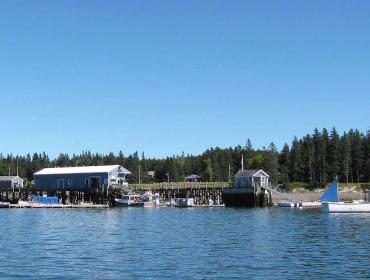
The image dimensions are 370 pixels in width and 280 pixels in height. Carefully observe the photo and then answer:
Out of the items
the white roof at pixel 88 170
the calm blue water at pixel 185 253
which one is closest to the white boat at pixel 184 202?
the white roof at pixel 88 170

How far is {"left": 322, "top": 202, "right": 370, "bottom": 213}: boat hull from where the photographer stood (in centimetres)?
9775

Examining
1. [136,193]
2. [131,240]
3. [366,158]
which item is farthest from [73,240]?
[366,158]

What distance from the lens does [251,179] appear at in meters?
130

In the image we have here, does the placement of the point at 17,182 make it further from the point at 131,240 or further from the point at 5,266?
the point at 5,266

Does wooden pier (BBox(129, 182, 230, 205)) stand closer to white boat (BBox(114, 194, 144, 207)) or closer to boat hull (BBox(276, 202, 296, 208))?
white boat (BBox(114, 194, 144, 207))

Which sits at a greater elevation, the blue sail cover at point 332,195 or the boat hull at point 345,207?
the blue sail cover at point 332,195

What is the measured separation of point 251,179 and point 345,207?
34.5m

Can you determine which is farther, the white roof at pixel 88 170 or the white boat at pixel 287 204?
the white roof at pixel 88 170

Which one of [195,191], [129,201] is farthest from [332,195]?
[195,191]

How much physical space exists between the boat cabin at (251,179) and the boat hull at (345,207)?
31.1 metres

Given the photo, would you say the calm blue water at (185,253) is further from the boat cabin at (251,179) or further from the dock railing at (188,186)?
the dock railing at (188,186)

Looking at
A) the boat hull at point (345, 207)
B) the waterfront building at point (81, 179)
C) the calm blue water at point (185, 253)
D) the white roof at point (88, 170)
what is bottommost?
the calm blue water at point (185, 253)

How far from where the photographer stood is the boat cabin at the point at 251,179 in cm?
13000

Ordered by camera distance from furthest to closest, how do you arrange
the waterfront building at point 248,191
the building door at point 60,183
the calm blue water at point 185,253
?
the building door at point 60,183
the waterfront building at point 248,191
the calm blue water at point 185,253
